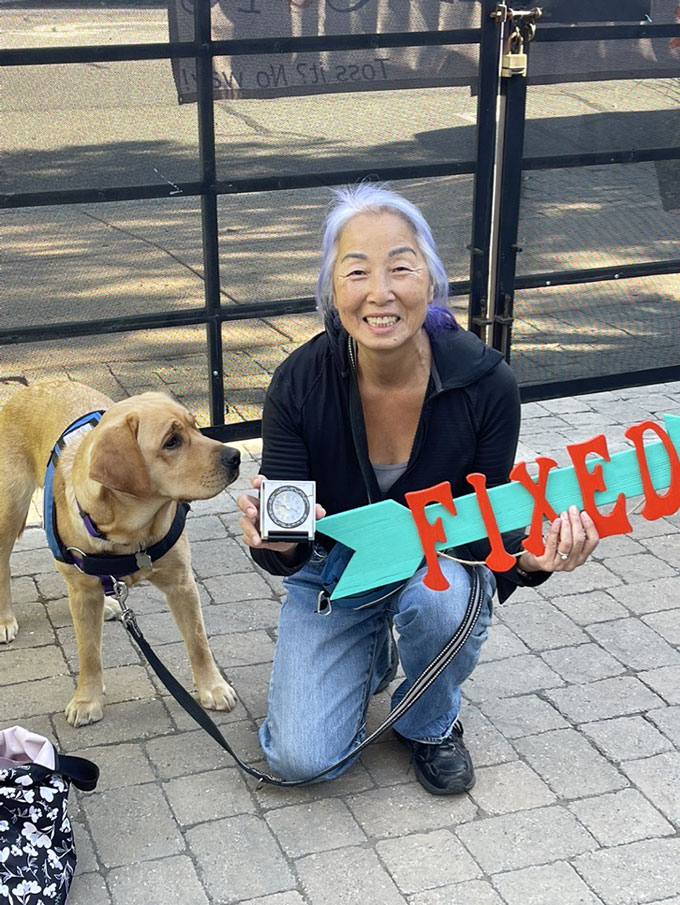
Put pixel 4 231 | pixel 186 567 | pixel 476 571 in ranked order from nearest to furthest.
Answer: pixel 476 571 < pixel 186 567 < pixel 4 231

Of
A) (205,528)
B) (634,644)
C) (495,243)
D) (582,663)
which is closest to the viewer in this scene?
(582,663)

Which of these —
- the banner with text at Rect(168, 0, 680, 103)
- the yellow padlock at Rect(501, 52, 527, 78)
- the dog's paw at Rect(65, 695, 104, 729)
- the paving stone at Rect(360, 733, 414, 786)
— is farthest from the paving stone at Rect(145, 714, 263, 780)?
the yellow padlock at Rect(501, 52, 527, 78)

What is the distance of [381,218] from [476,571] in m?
1.12

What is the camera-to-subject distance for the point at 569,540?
3.01m

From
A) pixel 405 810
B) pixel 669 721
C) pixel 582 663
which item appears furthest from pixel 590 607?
pixel 405 810

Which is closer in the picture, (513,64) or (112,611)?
(112,611)

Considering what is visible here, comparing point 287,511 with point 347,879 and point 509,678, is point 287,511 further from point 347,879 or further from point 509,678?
point 509,678

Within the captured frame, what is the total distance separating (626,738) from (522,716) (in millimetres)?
354

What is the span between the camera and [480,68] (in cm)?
573

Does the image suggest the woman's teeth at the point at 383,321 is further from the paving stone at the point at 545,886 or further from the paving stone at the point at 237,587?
the paving stone at the point at 237,587

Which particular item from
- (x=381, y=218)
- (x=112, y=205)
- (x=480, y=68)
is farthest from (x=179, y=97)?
(x=381, y=218)

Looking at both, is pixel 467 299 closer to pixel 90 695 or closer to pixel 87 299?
pixel 87 299

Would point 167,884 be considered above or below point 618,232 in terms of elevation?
below

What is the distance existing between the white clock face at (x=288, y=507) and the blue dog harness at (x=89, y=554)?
791 mm
